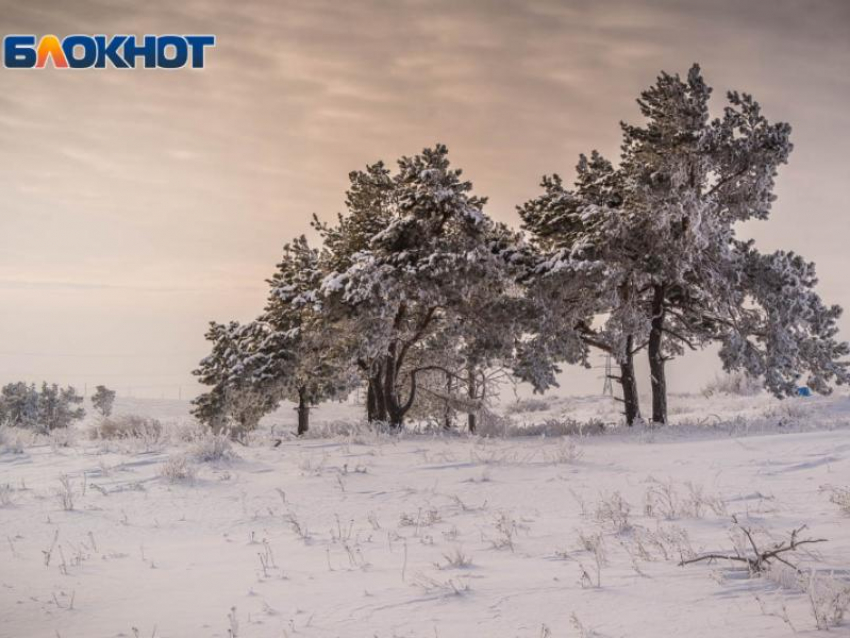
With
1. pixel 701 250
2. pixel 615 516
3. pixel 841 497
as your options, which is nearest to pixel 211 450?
pixel 615 516

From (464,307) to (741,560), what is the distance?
15.6 meters

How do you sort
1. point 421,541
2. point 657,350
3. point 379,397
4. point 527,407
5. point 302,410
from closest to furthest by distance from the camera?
point 421,541, point 657,350, point 379,397, point 302,410, point 527,407

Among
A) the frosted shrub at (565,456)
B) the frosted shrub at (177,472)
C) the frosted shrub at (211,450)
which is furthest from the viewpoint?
the frosted shrub at (211,450)

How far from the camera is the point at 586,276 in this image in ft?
63.0

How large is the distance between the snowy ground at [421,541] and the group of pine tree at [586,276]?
22.4 feet

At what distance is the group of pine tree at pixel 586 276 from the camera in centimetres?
1872

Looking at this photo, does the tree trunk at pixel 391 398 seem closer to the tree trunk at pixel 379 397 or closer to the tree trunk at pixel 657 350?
the tree trunk at pixel 379 397

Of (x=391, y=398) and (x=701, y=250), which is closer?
(x=701, y=250)


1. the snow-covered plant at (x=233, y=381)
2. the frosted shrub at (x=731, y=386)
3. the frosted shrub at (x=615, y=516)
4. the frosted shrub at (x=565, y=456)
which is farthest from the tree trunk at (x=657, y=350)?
the frosted shrub at (x=731, y=386)

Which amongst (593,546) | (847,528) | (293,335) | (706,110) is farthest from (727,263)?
Result: (593,546)

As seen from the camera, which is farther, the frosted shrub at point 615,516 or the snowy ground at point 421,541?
the frosted shrub at point 615,516

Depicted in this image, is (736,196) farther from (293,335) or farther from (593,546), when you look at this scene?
(593,546)

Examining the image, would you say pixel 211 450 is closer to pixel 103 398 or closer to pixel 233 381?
pixel 233 381

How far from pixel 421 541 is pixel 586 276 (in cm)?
1369
